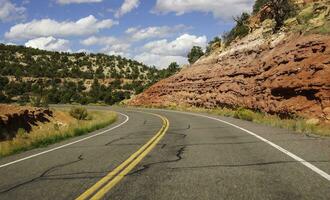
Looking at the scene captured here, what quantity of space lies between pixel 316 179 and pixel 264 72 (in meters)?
27.0

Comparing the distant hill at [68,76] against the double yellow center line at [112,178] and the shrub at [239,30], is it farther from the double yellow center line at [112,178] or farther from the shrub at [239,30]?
the double yellow center line at [112,178]

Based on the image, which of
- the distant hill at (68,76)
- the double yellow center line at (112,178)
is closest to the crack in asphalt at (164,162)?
the double yellow center line at (112,178)

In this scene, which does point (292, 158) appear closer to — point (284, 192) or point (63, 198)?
point (284, 192)

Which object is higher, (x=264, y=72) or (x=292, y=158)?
(x=264, y=72)

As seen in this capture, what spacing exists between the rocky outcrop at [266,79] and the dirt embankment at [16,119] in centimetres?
1628

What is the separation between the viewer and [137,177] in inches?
352

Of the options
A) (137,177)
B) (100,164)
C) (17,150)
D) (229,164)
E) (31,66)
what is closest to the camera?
(137,177)

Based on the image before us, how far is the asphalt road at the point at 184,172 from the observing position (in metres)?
7.46

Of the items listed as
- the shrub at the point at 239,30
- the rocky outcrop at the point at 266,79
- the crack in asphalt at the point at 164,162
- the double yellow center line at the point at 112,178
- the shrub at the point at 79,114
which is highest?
the shrub at the point at 239,30

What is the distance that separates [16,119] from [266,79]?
17.7 meters

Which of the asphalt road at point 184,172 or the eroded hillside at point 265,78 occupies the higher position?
the eroded hillside at point 265,78

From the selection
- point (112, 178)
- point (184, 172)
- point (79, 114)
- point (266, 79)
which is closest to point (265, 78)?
point (266, 79)

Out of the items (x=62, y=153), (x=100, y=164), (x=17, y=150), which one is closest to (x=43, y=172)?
(x=100, y=164)

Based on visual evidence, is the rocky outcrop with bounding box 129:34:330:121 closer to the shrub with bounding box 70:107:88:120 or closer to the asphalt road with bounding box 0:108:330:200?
the asphalt road with bounding box 0:108:330:200
